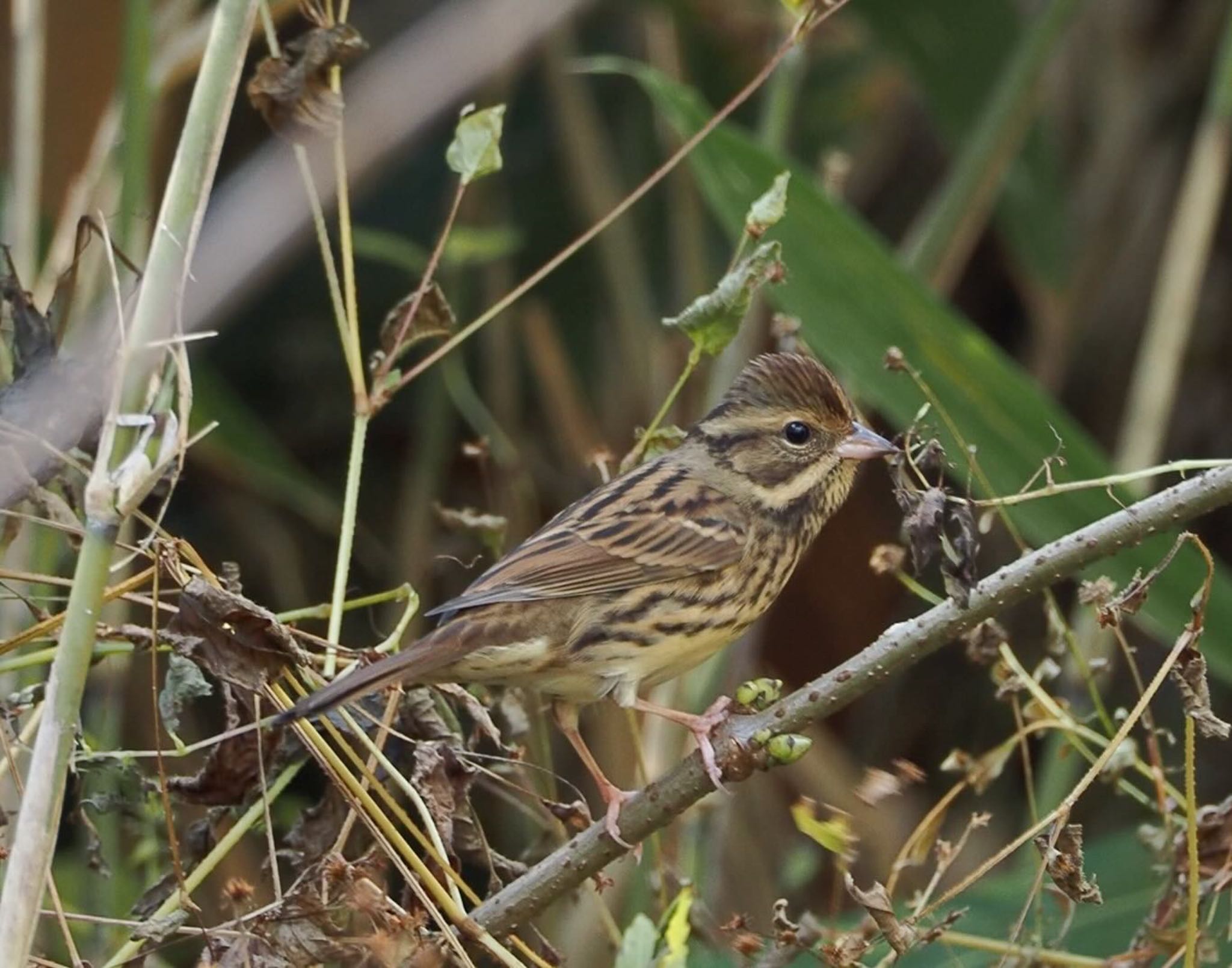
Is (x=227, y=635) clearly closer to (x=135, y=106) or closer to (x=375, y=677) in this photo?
(x=375, y=677)

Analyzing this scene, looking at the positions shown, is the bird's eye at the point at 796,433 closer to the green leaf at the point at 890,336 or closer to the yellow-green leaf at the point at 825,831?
the green leaf at the point at 890,336

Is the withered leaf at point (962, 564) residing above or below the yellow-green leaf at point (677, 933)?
above

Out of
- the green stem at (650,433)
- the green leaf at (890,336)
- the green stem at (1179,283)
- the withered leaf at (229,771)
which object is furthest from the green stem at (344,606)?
the green stem at (1179,283)

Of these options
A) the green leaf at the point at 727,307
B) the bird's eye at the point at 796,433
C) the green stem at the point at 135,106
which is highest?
the green stem at the point at 135,106

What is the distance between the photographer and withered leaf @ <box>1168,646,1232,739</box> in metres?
1.69

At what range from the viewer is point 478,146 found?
221 centimetres

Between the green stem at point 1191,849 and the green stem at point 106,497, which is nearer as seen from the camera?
the green stem at point 106,497

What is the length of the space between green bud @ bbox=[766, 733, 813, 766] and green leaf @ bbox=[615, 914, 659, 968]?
1.20 ft

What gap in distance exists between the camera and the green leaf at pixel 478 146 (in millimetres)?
2199

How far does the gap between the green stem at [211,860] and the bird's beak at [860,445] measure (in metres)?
1.03

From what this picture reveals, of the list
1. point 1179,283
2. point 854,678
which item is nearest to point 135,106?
point 854,678

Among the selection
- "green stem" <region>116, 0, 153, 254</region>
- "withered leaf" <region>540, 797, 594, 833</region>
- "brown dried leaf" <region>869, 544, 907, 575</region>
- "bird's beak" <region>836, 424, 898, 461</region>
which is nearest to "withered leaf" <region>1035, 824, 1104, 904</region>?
"brown dried leaf" <region>869, 544, 907, 575</region>

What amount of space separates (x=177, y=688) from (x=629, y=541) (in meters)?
1.02

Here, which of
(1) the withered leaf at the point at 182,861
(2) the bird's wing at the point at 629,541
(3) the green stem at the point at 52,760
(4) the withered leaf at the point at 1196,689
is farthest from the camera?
(2) the bird's wing at the point at 629,541
